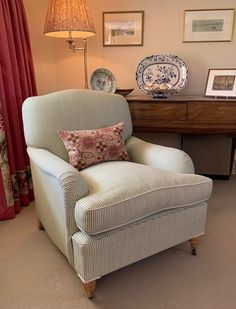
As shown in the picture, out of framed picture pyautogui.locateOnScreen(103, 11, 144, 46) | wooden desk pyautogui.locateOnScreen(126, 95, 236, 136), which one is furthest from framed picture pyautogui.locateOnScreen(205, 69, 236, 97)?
framed picture pyautogui.locateOnScreen(103, 11, 144, 46)

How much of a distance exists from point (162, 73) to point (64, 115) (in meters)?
1.09

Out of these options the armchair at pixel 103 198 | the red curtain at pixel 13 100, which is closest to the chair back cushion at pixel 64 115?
the armchair at pixel 103 198

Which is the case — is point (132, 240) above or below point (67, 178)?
below

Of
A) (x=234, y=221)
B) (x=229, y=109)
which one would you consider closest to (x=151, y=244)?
(x=234, y=221)

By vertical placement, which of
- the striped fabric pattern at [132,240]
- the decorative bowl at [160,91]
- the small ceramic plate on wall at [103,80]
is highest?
the small ceramic plate on wall at [103,80]

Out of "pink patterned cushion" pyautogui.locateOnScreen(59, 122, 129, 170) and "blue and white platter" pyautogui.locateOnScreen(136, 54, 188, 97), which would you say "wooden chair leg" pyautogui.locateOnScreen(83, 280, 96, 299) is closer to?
"pink patterned cushion" pyautogui.locateOnScreen(59, 122, 129, 170)

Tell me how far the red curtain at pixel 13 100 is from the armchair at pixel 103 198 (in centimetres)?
31

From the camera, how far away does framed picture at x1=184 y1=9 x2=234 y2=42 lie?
2.34 metres

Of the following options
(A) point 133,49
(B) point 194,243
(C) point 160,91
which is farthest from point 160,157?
(A) point 133,49

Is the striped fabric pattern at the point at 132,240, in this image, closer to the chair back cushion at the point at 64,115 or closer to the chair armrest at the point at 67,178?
the chair armrest at the point at 67,178

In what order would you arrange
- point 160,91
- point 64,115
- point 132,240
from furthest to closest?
point 160,91, point 64,115, point 132,240

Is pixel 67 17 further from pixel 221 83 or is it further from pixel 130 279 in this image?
pixel 130 279

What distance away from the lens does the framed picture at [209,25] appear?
234cm

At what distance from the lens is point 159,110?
2162 mm
